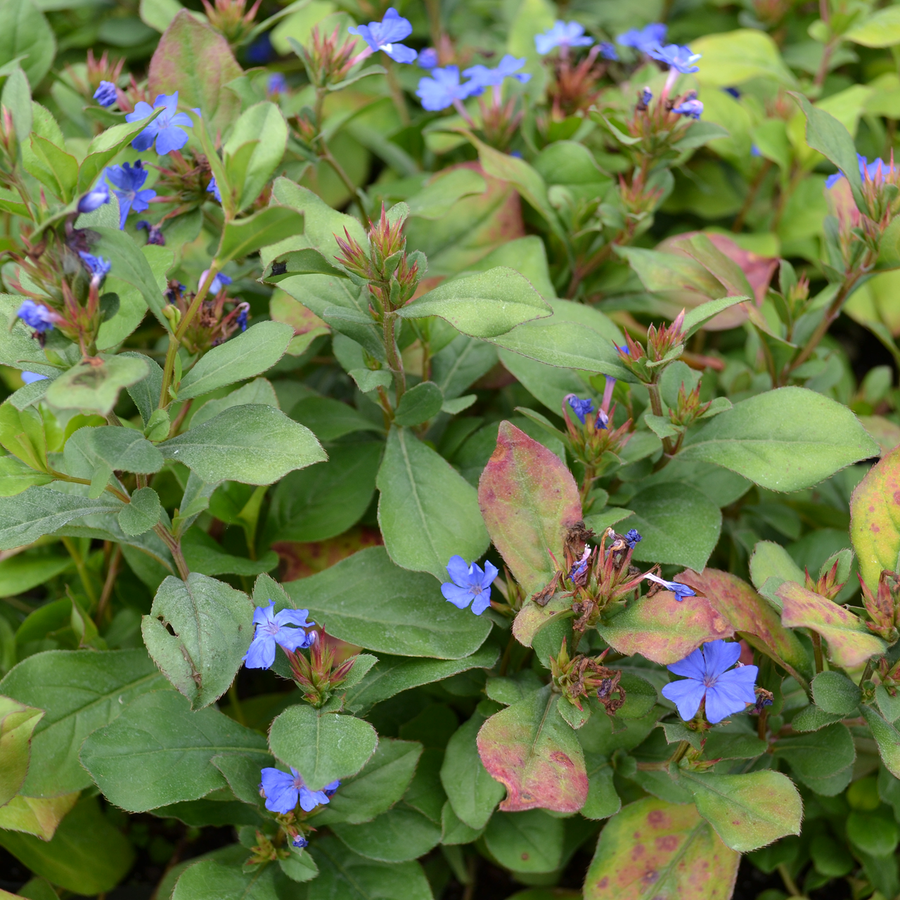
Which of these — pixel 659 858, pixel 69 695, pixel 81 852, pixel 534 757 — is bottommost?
pixel 81 852

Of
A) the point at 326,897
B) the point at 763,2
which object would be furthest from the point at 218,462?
the point at 763,2

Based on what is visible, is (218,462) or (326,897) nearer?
(218,462)

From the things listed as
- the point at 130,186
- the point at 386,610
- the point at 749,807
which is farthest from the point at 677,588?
the point at 130,186

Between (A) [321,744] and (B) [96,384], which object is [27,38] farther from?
(A) [321,744]

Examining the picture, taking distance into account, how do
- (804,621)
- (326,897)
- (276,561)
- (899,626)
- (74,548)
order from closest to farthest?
(804,621), (899,626), (326,897), (276,561), (74,548)

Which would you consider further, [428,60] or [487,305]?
[428,60]

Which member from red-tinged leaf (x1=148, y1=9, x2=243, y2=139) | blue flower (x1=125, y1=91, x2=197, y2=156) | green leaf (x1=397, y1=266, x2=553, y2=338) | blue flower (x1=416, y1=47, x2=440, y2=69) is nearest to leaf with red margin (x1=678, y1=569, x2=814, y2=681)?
green leaf (x1=397, y1=266, x2=553, y2=338)

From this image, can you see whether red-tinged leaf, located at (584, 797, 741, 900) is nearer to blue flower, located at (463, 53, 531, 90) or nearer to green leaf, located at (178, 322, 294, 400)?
green leaf, located at (178, 322, 294, 400)

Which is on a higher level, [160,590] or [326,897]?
[160,590]

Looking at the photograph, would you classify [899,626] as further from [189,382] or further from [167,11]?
[167,11]
